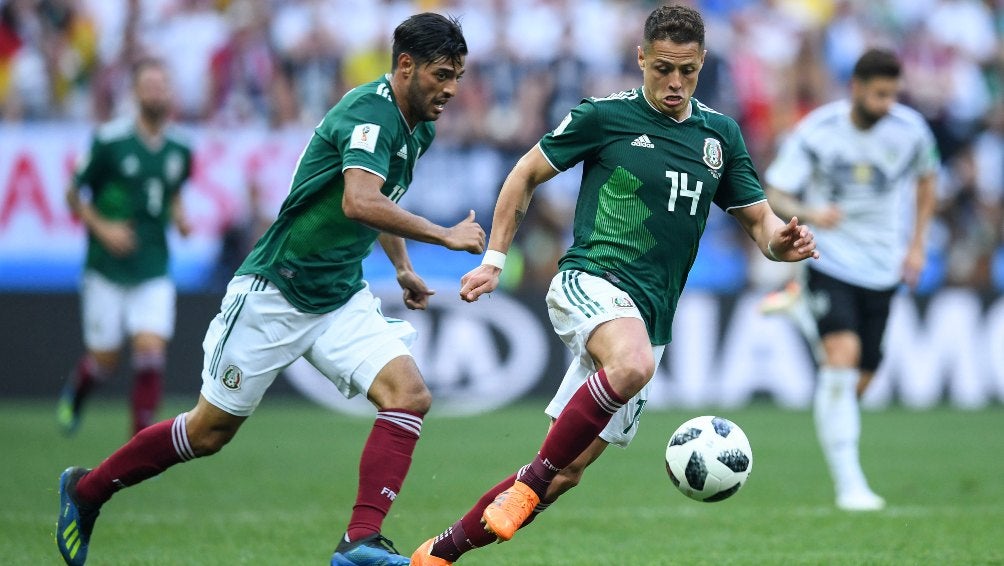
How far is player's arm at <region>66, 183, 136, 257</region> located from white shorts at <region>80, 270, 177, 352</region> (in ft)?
1.06

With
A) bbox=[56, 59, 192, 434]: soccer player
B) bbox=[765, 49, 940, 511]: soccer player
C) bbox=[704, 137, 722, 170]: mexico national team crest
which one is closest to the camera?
bbox=[704, 137, 722, 170]: mexico national team crest

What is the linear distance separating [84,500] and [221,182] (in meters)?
8.69

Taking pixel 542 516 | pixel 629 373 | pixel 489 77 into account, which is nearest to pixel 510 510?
pixel 629 373

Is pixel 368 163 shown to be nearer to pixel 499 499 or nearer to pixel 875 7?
pixel 499 499

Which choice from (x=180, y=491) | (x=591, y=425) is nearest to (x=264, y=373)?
(x=591, y=425)

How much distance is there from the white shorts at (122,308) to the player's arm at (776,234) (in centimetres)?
534

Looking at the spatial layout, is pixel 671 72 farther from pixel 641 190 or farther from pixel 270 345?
pixel 270 345

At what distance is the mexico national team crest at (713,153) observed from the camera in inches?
235

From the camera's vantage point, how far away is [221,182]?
14.6 metres

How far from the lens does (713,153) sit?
5988mm

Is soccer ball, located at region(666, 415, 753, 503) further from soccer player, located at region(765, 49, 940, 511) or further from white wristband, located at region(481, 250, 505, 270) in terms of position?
soccer player, located at region(765, 49, 940, 511)

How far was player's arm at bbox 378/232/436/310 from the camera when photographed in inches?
252

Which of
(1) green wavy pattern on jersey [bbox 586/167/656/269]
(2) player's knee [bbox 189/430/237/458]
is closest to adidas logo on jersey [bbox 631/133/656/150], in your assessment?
(1) green wavy pattern on jersey [bbox 586/167/656/269]

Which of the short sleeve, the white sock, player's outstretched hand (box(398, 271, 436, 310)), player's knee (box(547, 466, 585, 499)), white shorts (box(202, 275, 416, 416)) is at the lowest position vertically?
the white sock
